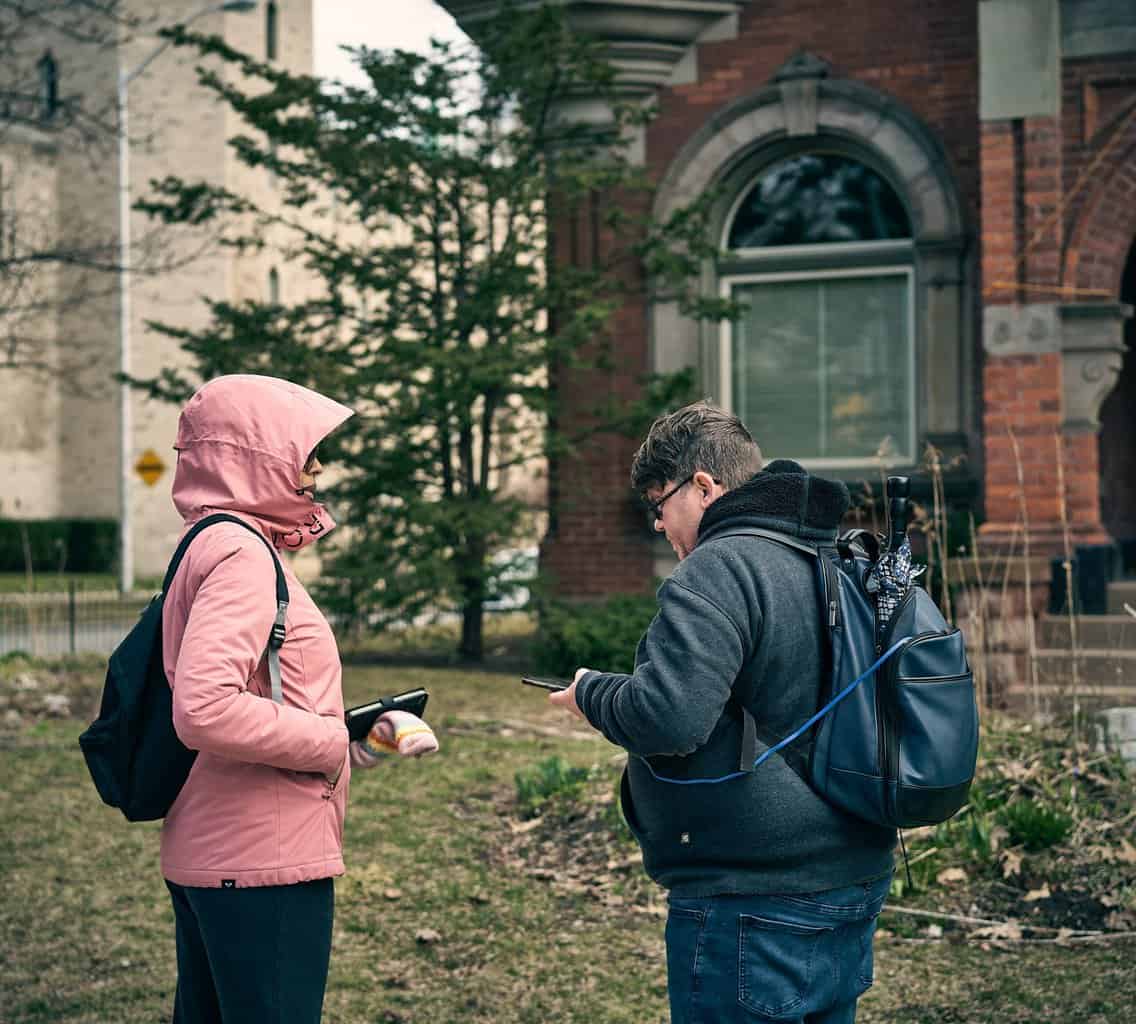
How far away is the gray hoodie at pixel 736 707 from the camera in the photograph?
2.70m

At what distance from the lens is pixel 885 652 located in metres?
2.78

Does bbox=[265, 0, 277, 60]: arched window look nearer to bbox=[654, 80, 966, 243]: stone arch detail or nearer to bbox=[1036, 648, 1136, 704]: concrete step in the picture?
bbox=[654, 80, 966, 243]: stone arch detail

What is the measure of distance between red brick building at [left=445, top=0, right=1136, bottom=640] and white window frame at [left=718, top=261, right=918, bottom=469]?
20 mm

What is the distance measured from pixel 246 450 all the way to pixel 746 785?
1.16 metres

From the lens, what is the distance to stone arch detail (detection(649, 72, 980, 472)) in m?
12.2

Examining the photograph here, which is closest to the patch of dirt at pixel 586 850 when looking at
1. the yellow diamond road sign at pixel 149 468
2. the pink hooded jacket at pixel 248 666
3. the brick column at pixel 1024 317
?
the pink hooded jacket at pixel 248 666

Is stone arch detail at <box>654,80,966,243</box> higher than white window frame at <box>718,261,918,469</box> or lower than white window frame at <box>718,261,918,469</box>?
higher

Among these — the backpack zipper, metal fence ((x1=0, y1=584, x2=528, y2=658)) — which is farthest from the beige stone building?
the backpack zipper

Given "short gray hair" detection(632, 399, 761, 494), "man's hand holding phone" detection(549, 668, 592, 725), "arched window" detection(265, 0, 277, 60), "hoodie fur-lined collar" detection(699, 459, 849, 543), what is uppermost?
"arched window" detection(265, 0, 277, 60)

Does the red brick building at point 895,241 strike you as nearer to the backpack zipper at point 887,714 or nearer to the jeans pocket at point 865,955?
the jeans pocket at point 865,955

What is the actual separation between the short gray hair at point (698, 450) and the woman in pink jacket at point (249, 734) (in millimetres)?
664

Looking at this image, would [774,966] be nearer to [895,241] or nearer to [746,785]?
[746,785]

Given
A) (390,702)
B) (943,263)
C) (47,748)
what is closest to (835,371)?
(943,263)

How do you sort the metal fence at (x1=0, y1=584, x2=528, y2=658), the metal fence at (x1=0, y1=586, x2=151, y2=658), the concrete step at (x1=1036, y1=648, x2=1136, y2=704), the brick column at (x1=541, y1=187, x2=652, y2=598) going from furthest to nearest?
1. the metal fence at (x1=0, y1=586, x2=151, y2=658)
2. the metal fence at (x1=0, y1=584, x2=528, y2=658)
3. the brick column at (x1=541, y1=187, x2=652, y2=598)
4. the concrete step at (x1=1036, y1=648, x2=1136, y2=704)
